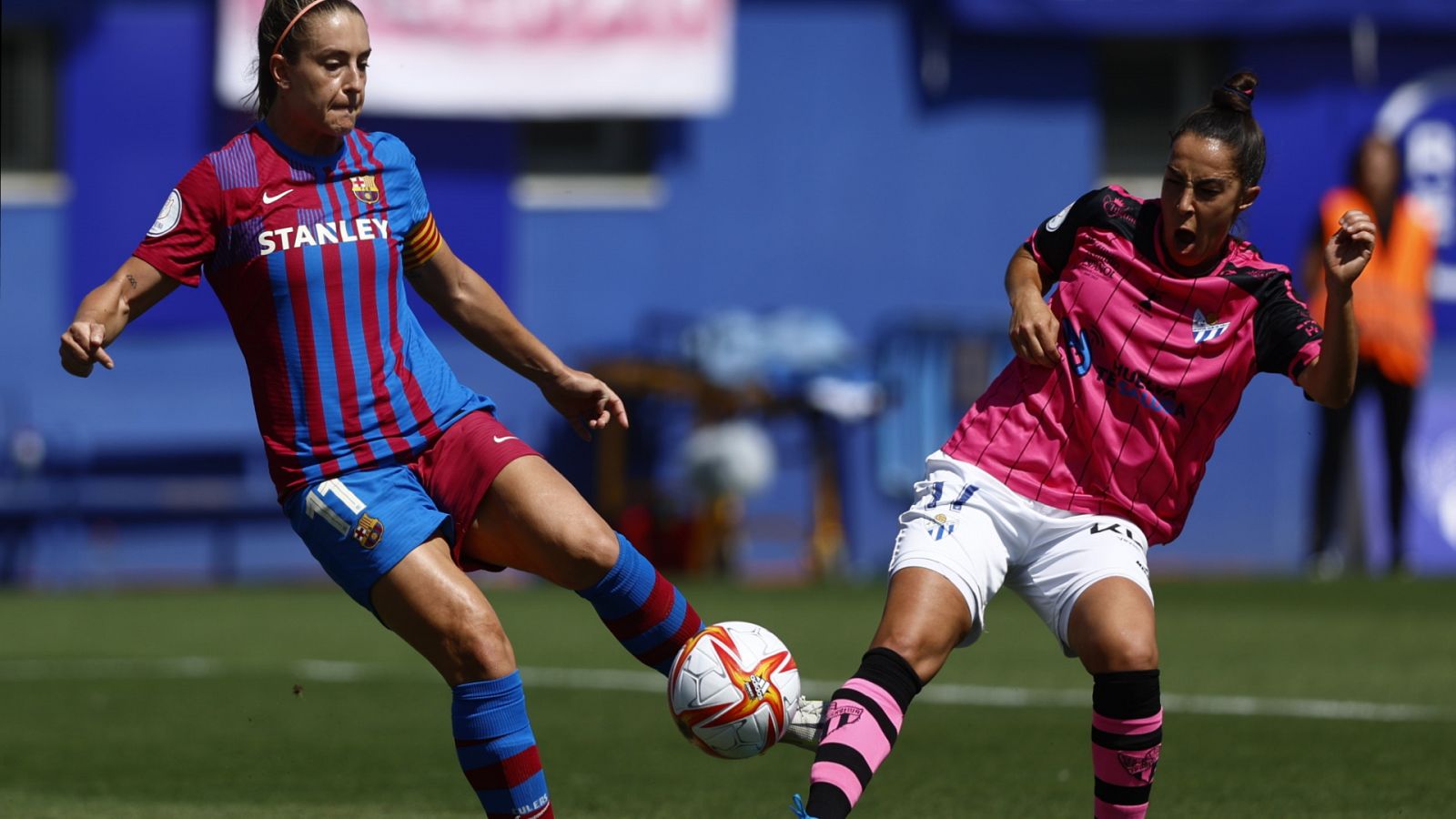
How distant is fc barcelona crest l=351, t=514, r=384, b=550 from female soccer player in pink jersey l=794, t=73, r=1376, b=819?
1120mm

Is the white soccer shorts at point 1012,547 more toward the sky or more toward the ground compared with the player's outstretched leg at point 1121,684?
more toward the sky

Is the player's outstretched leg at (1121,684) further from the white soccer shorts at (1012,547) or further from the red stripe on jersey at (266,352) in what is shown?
the red stripe on jersey at (266,352)

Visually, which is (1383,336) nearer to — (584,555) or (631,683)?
(631,683)

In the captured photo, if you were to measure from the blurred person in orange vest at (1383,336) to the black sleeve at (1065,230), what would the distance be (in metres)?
8.63

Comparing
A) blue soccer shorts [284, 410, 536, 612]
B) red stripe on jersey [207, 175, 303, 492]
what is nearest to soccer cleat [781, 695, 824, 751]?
blue soccer shorts [284, 410, 536, 612]

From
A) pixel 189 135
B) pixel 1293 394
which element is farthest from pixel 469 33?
pixel 1293 394

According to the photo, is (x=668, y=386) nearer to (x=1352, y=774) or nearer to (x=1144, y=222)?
(x=1352, y=774)

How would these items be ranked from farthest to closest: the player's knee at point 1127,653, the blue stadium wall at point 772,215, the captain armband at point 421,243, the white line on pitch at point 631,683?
1. the blue stadium wall at point 772,215
2. the white line on pitch at point 631,683
3. the captain armband at point 421,243
4. the player's knee at point 1127,653

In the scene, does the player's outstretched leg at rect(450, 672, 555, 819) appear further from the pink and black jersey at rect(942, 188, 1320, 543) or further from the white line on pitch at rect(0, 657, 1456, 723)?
the white line on pitch at rect(0, 657, 1456, 723)

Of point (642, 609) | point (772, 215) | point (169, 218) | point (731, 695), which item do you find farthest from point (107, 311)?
point (772, 215)

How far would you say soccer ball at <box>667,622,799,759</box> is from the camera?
16.9 ft

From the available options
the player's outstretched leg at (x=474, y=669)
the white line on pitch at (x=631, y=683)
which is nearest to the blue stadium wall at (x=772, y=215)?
the white line on pitch at (x=631, y=683)

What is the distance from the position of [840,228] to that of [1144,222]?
11.3 m

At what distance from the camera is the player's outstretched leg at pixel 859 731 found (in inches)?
181
